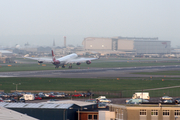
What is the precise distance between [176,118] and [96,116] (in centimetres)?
1070

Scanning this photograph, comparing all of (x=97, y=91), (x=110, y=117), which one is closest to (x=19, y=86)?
(x=97, y=91)

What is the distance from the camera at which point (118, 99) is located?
3093 inches

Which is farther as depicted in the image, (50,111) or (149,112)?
(50,111)

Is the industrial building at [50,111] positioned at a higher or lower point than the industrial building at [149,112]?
lower

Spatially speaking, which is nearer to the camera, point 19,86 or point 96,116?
point 96,116

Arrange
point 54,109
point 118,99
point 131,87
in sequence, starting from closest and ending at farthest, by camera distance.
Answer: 1. point 54,109
2. point 118,99
3. point 131,87

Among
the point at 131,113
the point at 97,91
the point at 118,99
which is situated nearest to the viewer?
the point at 131,113

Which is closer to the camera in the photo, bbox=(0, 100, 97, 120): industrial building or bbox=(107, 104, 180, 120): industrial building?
bbox=(107, 104, 180, 120): industrial building

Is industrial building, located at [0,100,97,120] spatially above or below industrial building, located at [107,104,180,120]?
below

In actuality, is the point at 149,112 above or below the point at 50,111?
above

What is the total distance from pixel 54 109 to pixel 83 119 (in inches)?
144

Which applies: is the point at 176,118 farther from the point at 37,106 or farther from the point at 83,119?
→ the point at 37,106

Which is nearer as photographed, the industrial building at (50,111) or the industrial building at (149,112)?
the industrial building at (149,112)

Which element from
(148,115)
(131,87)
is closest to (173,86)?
(131,87)
